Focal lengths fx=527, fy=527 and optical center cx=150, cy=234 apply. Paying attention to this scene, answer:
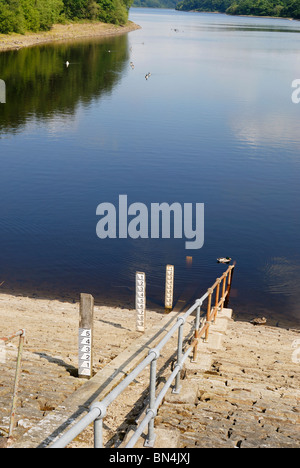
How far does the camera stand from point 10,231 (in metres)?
25.9

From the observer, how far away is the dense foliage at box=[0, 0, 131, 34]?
10356cm

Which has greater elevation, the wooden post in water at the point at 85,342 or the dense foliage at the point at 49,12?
the dense foliage at the point at 49,12

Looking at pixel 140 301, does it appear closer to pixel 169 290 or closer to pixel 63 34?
pixel 169 290

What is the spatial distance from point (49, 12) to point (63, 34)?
7804 mm

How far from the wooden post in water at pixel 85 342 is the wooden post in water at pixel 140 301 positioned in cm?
361

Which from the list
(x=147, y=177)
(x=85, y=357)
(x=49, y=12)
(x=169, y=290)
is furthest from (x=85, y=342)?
(x=49, y=12)

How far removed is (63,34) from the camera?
432ft

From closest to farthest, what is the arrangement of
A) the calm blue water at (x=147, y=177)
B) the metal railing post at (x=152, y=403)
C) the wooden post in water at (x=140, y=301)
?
the metal railing post at (x=152, y=403) < the wooden post in water at (x=140, y=301) < the calm blue water at (x=147, y=177)

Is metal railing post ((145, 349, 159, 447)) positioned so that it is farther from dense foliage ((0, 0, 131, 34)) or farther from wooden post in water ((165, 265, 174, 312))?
dense foliage ((0, 0, 131, 34))

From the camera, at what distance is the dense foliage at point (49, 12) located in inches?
4077

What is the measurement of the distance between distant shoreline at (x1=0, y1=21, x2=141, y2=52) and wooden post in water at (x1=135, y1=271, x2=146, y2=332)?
91.7 metres

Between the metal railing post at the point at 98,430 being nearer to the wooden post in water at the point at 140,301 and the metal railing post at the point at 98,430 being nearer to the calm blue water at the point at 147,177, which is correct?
the wooden post in water at the point at 140,301

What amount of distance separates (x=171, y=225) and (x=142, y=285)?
1289 cm

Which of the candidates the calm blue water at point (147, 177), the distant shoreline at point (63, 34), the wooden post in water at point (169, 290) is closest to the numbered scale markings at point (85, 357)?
the wooden post in water at point (169, 290)
